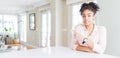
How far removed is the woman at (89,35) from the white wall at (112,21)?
1.72 metres

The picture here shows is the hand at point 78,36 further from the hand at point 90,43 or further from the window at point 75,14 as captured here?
the window at point 75,14

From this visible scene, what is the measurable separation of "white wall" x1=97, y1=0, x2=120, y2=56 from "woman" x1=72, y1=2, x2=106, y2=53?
1719 mm

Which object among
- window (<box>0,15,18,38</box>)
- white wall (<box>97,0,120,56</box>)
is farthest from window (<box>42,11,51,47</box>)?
window (<box>0,15,18,38</box>)

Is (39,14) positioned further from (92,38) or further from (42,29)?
(92,38)

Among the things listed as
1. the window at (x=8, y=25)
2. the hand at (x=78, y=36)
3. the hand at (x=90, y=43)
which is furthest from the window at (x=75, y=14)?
the window at (x=8, y=25)

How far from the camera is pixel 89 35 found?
1709 millimetres

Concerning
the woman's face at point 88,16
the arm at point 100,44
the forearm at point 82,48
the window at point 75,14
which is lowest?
the forearm at point 82,48

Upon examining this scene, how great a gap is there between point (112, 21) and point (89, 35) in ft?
6.16

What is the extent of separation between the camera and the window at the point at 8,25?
39.5 ft

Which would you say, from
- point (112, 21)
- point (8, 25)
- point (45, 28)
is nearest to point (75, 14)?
point (112, 21)

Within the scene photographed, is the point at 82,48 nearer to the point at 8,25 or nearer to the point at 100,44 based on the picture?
the point at 100,44

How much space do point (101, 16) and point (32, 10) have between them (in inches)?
226

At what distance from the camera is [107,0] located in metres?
3.51

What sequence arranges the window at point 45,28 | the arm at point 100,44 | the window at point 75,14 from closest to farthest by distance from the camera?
the arm at point 100,44, the window at point 75,14, the window at point 45,28
